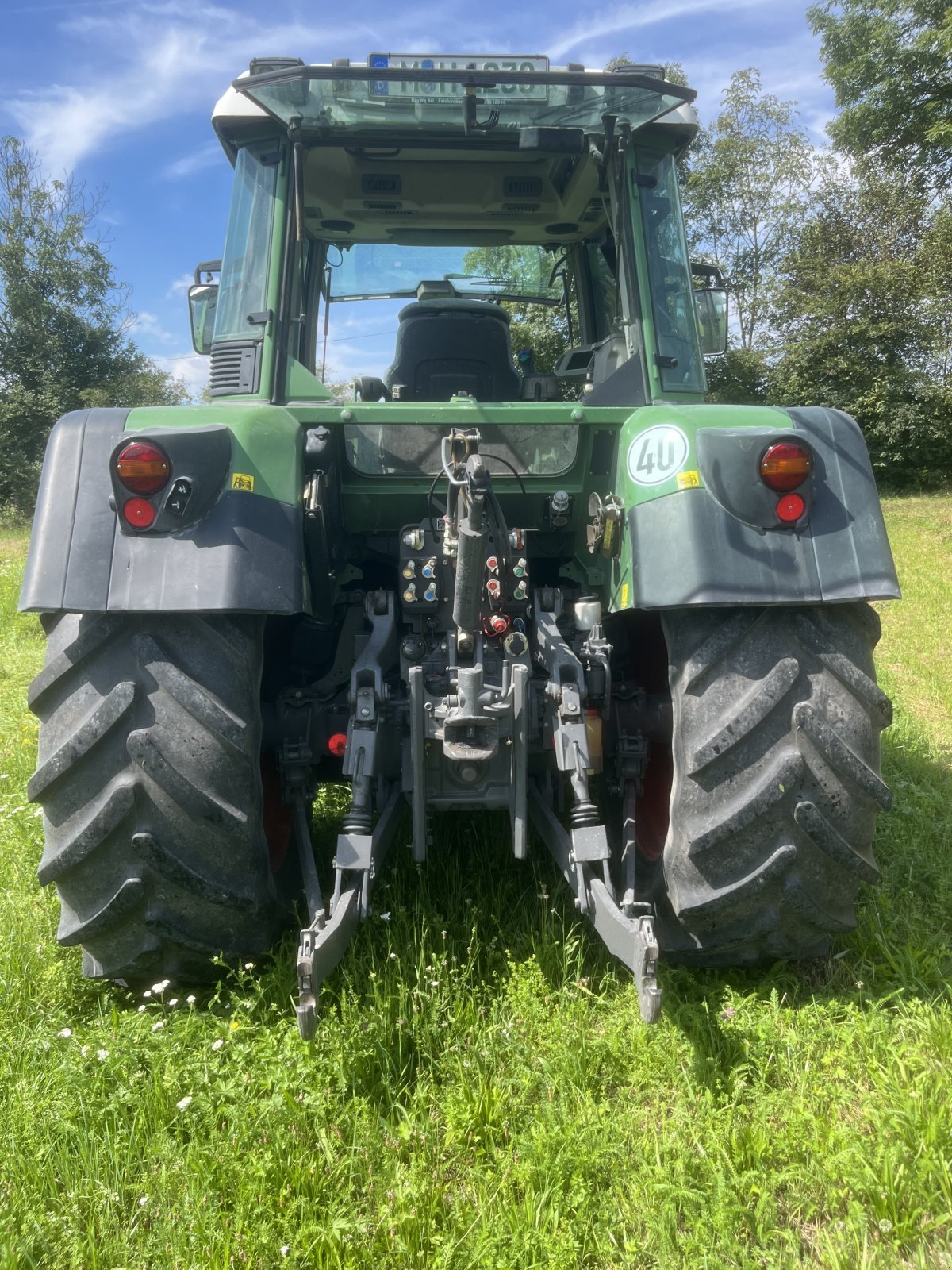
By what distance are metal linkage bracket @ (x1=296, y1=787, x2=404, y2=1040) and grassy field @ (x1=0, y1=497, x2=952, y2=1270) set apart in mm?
354

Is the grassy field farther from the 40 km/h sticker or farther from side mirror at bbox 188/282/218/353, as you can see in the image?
side mirror at bbox 188/282/218/353

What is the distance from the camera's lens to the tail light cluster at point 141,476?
2283 millimetres

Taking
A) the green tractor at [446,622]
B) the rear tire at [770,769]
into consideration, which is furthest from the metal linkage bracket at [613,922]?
the rear tire at [770,769]

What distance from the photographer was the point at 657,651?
3254mm

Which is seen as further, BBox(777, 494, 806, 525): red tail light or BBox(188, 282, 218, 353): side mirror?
BBox(188, 282, 218, 353): side mirror

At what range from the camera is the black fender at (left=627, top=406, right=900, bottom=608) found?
7.58ft

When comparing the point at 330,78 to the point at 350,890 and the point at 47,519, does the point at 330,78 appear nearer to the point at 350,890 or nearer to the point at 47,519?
the point at 47,519

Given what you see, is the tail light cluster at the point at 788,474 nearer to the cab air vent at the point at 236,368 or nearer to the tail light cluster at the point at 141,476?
the tail light cluster at the point at 141,476

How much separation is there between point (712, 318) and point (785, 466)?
1556 millimetres

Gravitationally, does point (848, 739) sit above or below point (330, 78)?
below

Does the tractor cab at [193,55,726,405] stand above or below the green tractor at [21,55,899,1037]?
above

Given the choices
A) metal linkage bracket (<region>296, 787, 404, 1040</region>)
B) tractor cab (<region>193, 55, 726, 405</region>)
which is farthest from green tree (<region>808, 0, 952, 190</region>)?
metal linkage bracket (<region>296, 787, 404, 1040</region>)

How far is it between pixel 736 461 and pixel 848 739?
76 cm

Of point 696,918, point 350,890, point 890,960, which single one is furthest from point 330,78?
point 890,960
